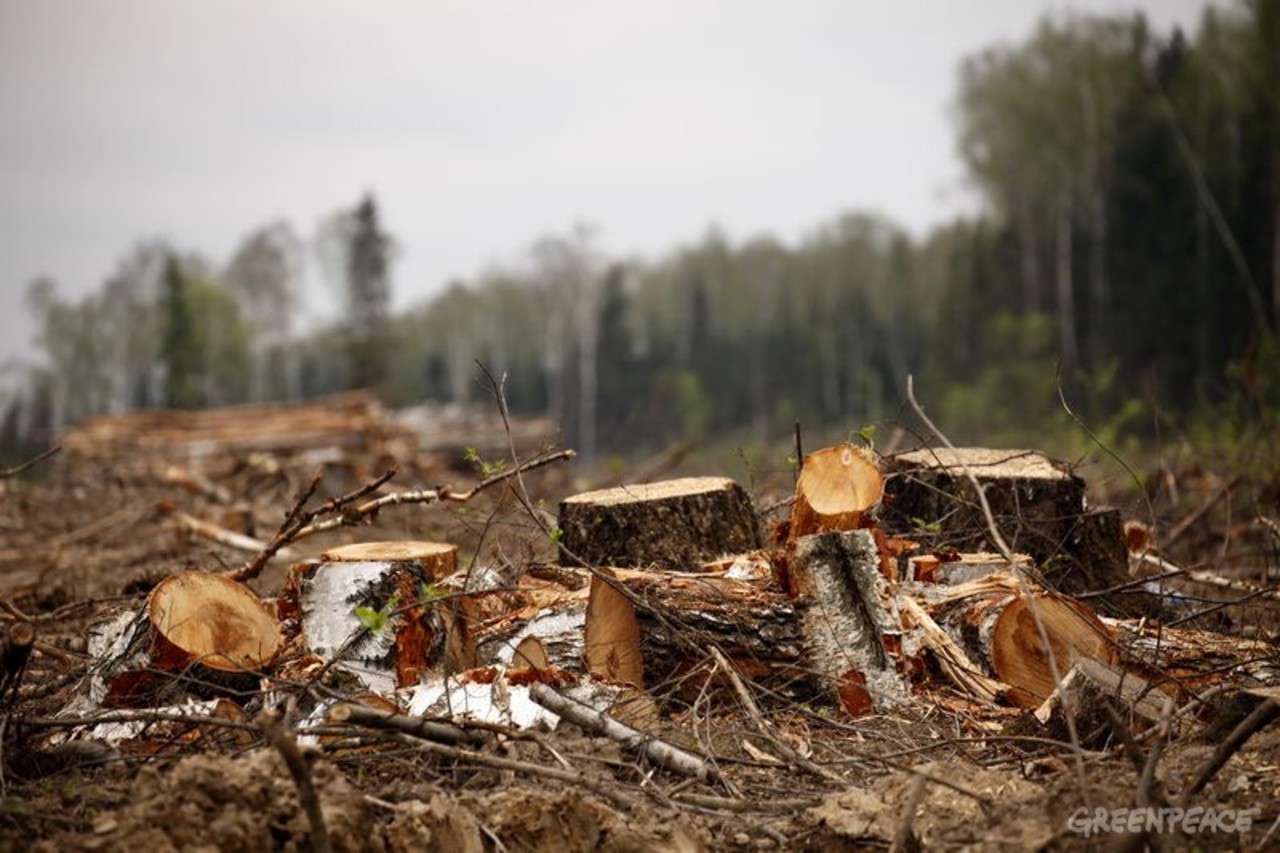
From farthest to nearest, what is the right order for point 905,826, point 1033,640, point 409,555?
point 409,555 → point 1033,640 → point 905,826

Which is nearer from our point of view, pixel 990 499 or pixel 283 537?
pixel 283 537

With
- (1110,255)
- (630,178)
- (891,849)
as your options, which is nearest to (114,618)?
(891,849)

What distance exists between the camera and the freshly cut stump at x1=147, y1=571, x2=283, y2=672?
3.83 metres

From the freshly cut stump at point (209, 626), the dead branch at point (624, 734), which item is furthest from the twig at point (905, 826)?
the freshly cut stump at point (209, 626)

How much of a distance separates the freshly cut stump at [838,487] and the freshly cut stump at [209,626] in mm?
2213

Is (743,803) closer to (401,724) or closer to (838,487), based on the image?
(401,724)

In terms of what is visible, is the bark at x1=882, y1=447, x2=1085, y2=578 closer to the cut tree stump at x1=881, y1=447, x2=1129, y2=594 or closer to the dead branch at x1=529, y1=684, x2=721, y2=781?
the cut tree stump at x1=881, y1=447, x2=1129, y2=594

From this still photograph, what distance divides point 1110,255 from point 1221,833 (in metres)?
24.9

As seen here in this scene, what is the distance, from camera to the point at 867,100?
47.1 metres

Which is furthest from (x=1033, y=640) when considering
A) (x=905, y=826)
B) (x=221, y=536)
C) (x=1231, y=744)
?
(x=221, y=536)

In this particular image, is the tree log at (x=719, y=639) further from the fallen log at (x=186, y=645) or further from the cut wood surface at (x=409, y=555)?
the fallen log at (x=186, y=645)

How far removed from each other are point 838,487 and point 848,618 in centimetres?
56

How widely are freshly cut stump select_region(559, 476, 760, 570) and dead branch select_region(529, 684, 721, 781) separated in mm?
1165

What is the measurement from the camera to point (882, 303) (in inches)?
1555
